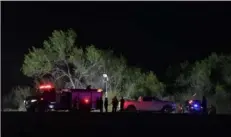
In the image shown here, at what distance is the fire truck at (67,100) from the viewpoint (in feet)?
142

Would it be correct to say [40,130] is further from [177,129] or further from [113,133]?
[177,129]

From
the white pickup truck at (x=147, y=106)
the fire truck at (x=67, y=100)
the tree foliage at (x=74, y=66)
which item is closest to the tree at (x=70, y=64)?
the tree foliage at (x=74, y=66)

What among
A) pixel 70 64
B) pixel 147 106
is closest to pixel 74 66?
pixel 70 64

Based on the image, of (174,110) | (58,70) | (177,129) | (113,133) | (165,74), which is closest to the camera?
(113,133)

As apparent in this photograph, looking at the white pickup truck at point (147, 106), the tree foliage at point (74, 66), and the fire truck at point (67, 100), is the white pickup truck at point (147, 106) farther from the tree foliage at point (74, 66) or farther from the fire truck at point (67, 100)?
the tree foliage at point (74, 66)

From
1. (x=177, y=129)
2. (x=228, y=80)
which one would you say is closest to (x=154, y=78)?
(x=228, y=80)

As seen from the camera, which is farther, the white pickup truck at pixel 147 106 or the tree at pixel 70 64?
the tree at pixel 70 64

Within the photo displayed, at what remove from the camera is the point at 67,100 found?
43812mm

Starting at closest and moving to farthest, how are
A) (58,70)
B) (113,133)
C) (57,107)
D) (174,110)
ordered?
1. (113,133)
2. (57,107)
3. (174,110)
4. (58,70)

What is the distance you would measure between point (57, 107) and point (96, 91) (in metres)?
3.63

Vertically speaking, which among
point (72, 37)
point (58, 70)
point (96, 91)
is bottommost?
point (96, 91)

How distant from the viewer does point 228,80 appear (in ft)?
215

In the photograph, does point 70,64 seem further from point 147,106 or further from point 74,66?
point 147,106

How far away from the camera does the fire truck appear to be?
142ft
